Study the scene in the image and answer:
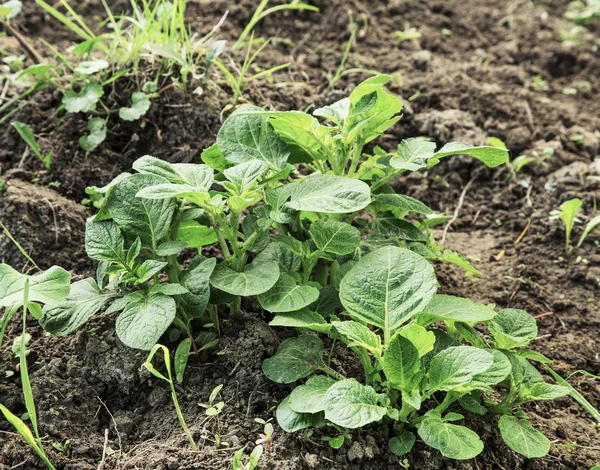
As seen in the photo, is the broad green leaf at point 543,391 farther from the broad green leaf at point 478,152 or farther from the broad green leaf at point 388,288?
the broad green leaf at point 478,152

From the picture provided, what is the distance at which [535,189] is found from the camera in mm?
2586

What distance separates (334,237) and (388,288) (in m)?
0.19

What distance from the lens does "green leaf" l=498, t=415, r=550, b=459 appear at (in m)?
1.60

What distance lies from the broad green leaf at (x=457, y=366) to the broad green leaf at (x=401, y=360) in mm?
56

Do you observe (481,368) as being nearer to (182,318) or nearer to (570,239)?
(182,318)

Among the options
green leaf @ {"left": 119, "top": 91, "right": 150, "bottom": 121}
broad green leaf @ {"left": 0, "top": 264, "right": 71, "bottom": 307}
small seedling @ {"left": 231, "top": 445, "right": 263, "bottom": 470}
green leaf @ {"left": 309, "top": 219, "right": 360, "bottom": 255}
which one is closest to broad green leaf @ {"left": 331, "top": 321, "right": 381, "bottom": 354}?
green leaf @ {"left": 309, "top": 219, "right": 360, "bottom": 255}

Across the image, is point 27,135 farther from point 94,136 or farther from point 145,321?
point 145,321

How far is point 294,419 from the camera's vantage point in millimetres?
1570

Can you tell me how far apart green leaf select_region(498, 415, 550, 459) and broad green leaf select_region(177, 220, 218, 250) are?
882 mm

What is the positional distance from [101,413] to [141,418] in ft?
0.35

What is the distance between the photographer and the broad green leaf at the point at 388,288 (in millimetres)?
1605

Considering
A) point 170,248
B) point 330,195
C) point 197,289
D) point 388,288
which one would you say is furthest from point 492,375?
point 170,248

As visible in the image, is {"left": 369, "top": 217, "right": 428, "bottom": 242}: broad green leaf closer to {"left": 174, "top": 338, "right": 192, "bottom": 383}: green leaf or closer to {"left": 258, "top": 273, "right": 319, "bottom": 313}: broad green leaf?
{"left": 258, "top": 273, "right": 319, "bottom": 313}: broad green leaf

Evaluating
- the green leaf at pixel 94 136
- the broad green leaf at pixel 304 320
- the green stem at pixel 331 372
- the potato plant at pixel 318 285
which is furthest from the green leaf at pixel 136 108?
the green stem at pixel 331 372
